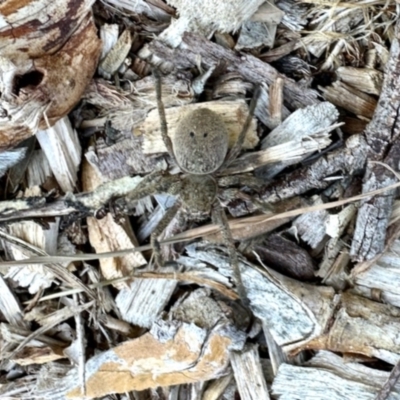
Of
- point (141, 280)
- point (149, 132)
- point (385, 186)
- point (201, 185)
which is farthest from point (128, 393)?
point (385, 186)

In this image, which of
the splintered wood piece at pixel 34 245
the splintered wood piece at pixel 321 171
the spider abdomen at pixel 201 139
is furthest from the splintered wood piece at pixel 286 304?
the splintered wood piece at pixel 34 245

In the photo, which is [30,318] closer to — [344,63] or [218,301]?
[218,301]

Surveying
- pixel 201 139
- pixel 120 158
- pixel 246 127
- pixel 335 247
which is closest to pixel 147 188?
pixel 120 158

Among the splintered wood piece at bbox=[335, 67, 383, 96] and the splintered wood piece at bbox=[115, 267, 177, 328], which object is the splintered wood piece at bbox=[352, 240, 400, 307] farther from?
the splintered wood piece at bbox=[115, 267, 177, 328]

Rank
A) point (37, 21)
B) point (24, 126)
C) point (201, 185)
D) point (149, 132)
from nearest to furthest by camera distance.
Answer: point (37, 21)
point (24, 126)
point (149, 132)
point (201, 185)

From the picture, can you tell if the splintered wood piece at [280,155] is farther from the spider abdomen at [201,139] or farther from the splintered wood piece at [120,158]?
the splintered wood piece at [120,158]

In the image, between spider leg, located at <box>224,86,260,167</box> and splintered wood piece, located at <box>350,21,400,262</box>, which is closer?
splintered wood piece, located at <box>350,21,400,262</box>

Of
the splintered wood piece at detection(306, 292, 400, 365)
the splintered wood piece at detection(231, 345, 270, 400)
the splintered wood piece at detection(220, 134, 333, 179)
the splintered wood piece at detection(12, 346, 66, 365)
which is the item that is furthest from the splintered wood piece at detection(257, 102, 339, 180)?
the splintered wood piece at detection(12, 346, 66, 365)

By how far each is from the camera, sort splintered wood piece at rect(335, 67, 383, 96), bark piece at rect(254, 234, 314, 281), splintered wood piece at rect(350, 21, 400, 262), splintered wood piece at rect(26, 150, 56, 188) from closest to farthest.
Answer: splintered wood piece at rect(350, 21, 400, 262) < splintered wood piece at rect(335, 67, 383, 96) < bark piece at rect(254, 234, 314, 281) < splintered wood piece at rect(26, 150, 56, 188)
